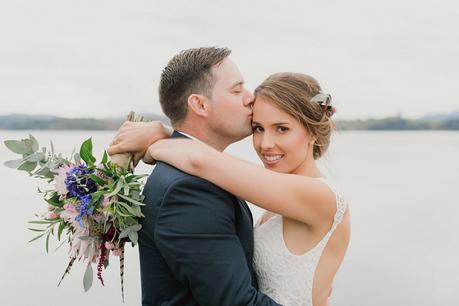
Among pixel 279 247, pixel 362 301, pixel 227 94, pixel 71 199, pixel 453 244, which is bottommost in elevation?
pixel 453 244

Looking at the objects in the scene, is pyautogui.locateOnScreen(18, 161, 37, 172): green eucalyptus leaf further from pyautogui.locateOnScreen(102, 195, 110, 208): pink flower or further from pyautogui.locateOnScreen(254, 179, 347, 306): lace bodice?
pyautogui.locateOnScreen(254, 179, 347, 306): lace bodice

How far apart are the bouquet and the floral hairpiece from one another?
1.30 metres

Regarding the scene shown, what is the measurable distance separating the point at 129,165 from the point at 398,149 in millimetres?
103494

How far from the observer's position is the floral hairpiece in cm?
396

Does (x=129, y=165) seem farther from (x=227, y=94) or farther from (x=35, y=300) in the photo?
(x=35, y=300)

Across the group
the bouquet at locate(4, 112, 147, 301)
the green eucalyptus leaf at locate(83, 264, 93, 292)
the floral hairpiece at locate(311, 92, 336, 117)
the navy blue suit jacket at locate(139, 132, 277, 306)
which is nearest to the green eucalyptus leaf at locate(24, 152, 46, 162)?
the bouquet at locate(4, 112, 147, 301)

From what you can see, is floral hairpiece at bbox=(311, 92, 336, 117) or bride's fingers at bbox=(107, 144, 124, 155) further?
floral hairpiece at bbox=(311, 92, 336, 117)

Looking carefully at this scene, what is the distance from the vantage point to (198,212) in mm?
3066

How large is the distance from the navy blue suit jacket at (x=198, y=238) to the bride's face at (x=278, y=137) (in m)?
0.77

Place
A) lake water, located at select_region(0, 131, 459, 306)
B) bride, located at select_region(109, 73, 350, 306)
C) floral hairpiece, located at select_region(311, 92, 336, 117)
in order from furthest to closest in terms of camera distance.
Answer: lake water, located at select_region(0, 131, 459, 306), floral hairpiece, located at select_region(311, 92, 336, 117), bride, located at select_region(109, 73, 350, 306)

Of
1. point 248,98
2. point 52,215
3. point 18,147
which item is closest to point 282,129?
point 248,98

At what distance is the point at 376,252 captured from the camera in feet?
87.8

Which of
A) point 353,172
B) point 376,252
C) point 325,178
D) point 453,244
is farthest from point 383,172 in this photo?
point 325,178

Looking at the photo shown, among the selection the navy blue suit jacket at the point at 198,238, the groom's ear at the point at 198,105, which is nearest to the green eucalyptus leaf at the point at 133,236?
the navy blue suit jacket at the point at 198,238
